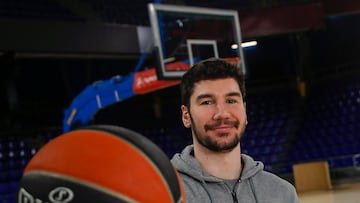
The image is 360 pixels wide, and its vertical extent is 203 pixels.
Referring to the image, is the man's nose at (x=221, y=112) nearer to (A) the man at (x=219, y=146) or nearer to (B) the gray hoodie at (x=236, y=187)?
(A) the man at (x=219, y=146)

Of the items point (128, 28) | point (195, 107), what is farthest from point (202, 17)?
point (195, 107)

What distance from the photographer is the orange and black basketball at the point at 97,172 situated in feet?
3.56

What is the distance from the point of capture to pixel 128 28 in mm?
9766

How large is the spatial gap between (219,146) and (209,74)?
0.71ft

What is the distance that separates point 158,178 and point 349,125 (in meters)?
10.9

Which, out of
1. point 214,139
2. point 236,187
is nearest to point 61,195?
point 214,139

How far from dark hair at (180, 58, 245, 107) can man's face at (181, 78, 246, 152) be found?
0.05ft

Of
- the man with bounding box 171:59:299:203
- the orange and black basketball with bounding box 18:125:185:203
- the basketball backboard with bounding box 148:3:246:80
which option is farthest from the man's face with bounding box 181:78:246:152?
the basketball backboard with bounding box 148:3:246:80

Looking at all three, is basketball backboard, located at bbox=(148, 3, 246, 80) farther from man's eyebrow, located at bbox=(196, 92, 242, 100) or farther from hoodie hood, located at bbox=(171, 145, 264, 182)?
man's eyebrow, located at bbox=(196, 92, 242, 100)

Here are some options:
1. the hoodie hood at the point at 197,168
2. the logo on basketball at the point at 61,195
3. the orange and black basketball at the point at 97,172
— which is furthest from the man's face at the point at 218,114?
the logo on basketball at the point at 61,195

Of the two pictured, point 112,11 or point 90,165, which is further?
point 112,11

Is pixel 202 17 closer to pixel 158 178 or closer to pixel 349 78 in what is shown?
pixel 158 178

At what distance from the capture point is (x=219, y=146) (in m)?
1.53

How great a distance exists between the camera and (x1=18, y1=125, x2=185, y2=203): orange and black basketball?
1084mm
